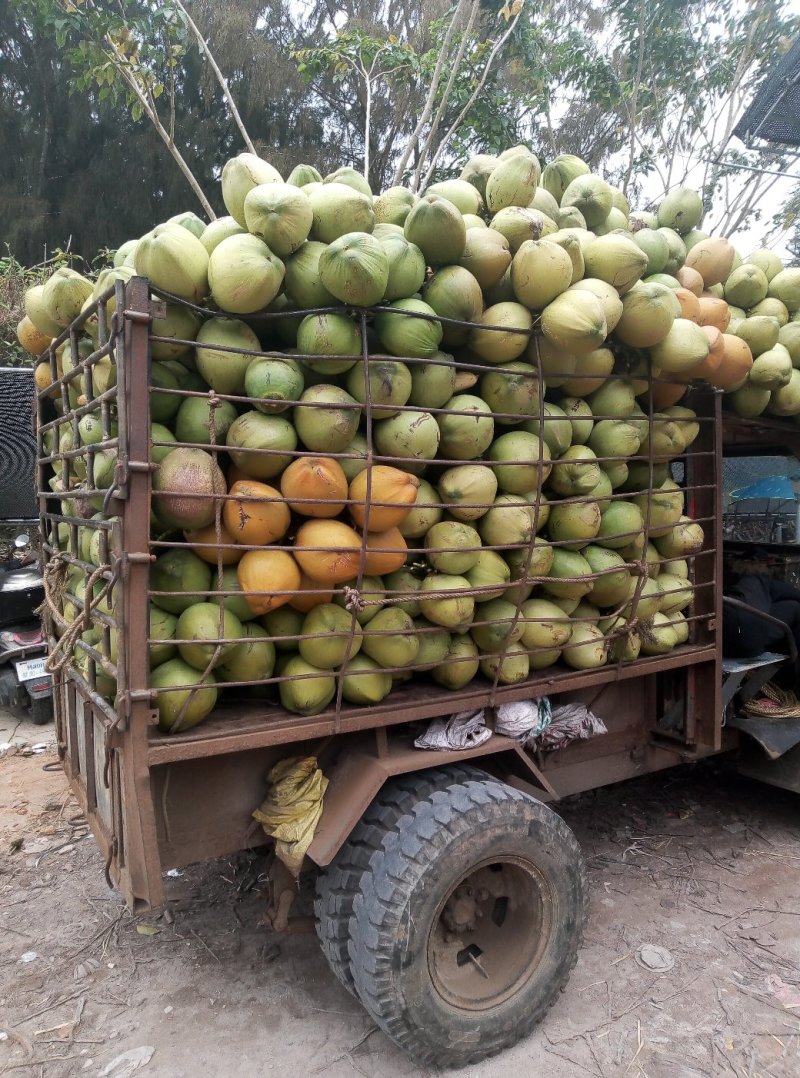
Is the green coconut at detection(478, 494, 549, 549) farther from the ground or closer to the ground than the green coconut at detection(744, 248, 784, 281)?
closer to the ground

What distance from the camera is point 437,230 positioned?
7.83 ft

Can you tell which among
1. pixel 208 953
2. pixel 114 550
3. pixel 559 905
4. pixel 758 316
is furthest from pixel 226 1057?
pixel 758 316

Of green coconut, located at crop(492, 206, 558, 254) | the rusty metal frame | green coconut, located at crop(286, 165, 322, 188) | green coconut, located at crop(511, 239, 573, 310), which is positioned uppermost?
green coconut, located at crop(286, 165, 322, 188)

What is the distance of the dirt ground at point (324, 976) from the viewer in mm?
2418

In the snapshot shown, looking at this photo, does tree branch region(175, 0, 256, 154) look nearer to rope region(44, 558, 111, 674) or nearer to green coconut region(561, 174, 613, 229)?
green coconut region(561, 174, 613, 229)

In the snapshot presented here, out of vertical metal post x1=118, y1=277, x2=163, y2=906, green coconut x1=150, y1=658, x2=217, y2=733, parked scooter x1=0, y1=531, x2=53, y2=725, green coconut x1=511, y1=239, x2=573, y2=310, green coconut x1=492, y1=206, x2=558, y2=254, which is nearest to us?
vertical metal post x1=118, y1=277, x2=163, y2=906

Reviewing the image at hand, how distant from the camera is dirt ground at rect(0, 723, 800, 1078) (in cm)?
242

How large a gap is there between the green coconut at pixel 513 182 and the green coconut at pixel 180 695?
6.94 feet

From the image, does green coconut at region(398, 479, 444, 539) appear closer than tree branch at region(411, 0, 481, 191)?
Yes

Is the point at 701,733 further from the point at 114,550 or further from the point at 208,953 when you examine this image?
the point at 114,550

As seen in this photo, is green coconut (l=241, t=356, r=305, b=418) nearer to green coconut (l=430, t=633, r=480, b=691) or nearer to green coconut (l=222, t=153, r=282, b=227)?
green coconut (l=222, t=153, r=282, b=227)

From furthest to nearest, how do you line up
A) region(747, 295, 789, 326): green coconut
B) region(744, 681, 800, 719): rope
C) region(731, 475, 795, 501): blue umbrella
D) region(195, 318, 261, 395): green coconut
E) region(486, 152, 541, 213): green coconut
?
region(731, 475, 795, 501): blue umbrella < region(744, 681, 800, 719): rope < region(747, 295, 789, 326): green coconut < region(486, 152, 541, 213): green coconut < region(195, 318, 261, 395): green coconut

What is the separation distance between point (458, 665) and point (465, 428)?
0.83m

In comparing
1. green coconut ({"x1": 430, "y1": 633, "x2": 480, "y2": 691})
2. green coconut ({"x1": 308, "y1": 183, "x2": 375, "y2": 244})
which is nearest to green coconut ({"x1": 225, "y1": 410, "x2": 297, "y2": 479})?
green coconut ({"x1": 308, "y1": 183, "x2": 375, "y2": 244})
